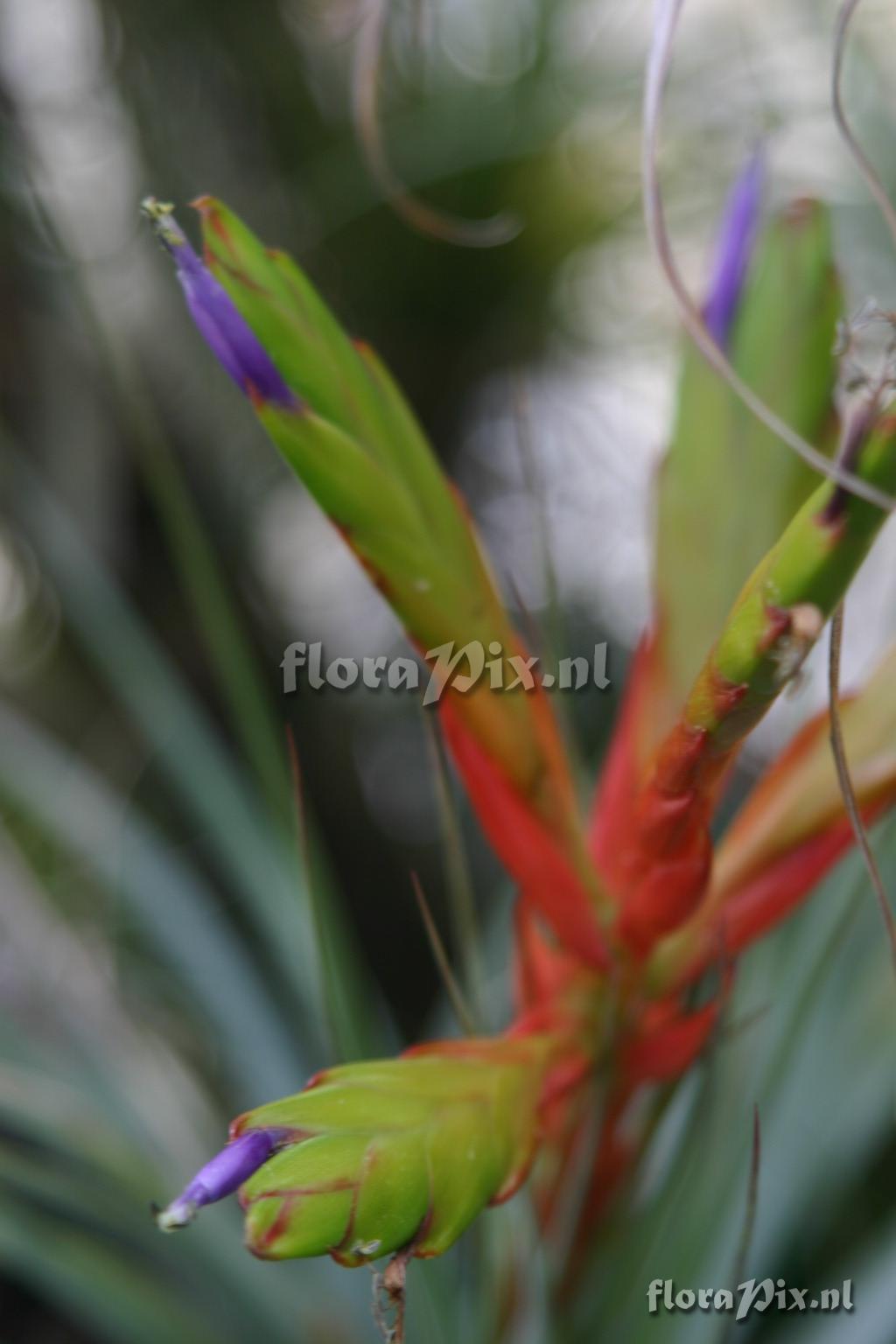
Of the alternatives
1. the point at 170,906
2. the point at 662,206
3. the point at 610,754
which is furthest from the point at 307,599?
the point at 662,206

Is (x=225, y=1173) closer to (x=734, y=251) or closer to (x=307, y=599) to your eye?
(x=734, y=251)

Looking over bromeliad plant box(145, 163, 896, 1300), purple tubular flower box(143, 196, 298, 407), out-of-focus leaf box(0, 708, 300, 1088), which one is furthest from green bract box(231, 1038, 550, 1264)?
out-of-focus leaf box(0, 708, 300, 1088)

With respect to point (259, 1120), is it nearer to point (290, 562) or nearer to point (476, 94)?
point (476, 94)

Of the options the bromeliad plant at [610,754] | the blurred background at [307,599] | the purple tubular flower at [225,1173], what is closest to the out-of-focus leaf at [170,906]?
the blurred background at [307,599]

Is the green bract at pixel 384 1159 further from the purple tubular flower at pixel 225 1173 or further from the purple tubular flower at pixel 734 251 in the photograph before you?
the purple tubular flower at pixel 734 251

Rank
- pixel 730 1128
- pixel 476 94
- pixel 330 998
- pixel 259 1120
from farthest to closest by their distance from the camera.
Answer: pixel 476 94 → pixel 730 1128 → pixel 330 998 → pixel 259 1120

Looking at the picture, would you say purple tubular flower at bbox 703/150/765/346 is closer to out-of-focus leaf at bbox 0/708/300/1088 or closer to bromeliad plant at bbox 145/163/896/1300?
bromeliad plant at bbox 145/163/896/1300

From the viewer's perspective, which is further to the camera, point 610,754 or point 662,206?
point 610,754

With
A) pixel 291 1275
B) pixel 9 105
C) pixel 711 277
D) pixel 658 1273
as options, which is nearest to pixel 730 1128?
pixel 658 1273
